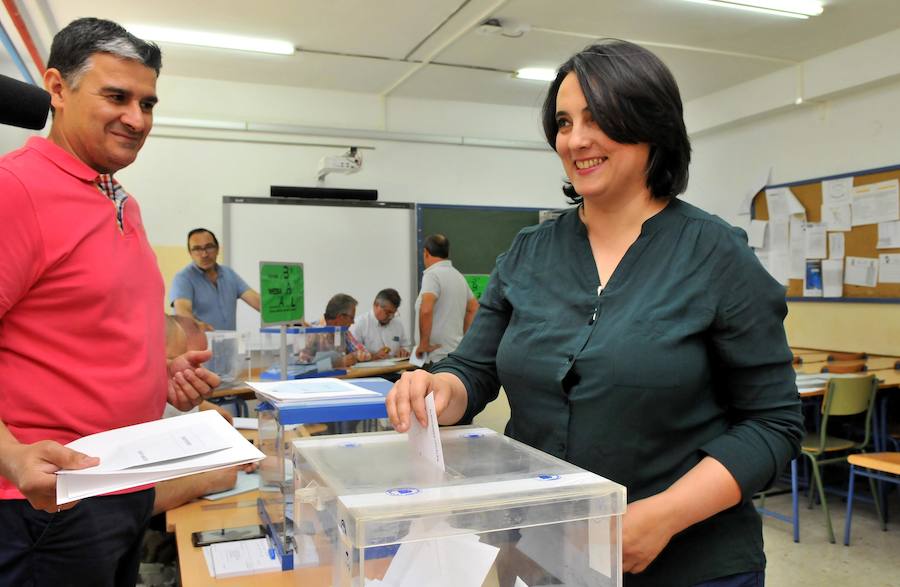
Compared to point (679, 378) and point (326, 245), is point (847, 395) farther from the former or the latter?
point (326, 245)

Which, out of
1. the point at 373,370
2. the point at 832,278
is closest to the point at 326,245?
the point at 373,370

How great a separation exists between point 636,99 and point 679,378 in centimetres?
42

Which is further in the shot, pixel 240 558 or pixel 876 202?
pixel 876 202

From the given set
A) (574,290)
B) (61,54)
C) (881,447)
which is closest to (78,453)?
(574,290)

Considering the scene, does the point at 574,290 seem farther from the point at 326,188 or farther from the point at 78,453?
the point at 326,188

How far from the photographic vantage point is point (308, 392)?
173 centimetres

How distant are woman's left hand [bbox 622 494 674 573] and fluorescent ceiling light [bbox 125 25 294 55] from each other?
537 cm

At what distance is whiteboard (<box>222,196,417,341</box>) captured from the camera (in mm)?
6730

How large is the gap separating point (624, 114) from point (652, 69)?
85 mm

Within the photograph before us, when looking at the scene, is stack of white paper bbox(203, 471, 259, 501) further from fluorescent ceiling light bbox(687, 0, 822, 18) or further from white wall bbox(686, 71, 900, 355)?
white wall bbox(686, 71, 900, 355)

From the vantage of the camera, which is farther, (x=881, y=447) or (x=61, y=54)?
(x=881, y=447)

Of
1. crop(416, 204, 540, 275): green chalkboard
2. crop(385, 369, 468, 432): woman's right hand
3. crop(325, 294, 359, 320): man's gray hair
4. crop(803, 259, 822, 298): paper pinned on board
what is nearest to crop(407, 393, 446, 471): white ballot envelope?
crop(385, 369, 468, 432): woman's right hand

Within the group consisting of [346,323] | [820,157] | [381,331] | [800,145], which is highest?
[800,145]

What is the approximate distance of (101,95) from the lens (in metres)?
1.46
